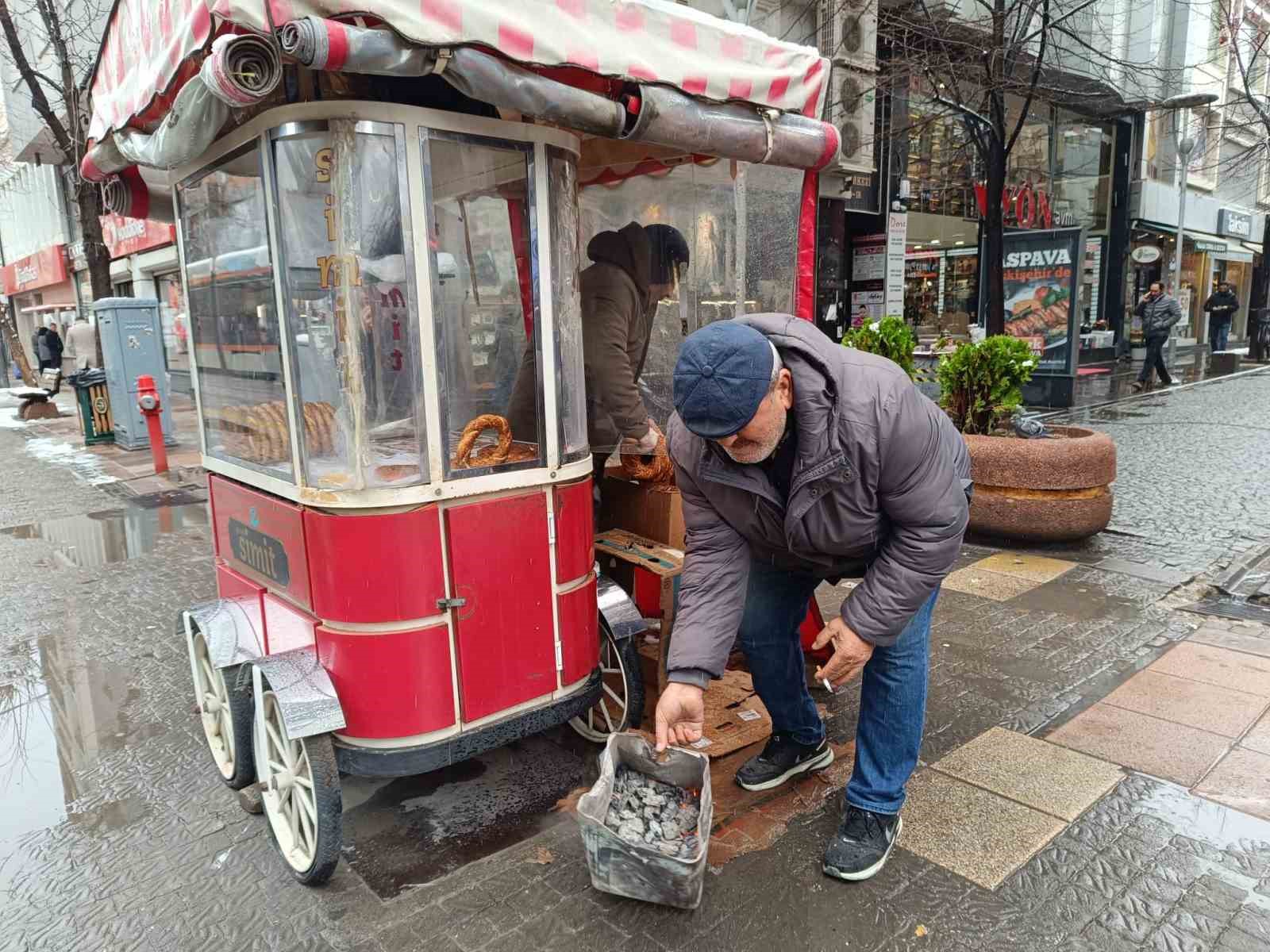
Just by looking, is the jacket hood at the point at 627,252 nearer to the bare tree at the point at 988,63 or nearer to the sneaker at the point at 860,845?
the sneaker at the point at 860,845

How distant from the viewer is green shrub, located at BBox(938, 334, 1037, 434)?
570cm

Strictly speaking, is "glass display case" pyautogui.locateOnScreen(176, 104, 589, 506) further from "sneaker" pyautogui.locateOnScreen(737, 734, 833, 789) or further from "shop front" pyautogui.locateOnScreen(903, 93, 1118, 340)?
"shop front" pyautogui.locateOnScreen(903, 93, 1118, 340)

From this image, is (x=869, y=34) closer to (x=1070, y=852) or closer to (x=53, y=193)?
(x=1070, y=852)

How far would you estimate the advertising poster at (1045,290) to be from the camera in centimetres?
1077

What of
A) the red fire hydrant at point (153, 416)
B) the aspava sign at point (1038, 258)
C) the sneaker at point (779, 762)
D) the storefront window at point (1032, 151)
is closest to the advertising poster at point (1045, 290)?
the aspava sign at point (1038, 258)

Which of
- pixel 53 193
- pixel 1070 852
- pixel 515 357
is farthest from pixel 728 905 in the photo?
pixel 53 193

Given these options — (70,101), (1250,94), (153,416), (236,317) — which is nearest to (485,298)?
(236,317)

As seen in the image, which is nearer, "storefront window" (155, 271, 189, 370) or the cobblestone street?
the cobblestone street

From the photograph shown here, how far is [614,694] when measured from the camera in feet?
10.9

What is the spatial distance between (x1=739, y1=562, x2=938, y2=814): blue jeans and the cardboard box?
2.47 ft

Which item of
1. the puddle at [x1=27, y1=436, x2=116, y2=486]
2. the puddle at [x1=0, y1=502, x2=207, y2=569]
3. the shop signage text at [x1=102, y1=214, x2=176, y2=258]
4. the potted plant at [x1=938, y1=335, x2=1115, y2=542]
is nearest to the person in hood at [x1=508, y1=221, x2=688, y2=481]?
the potted plant at [x1=938, y1=335, x2=1115, y2=542]

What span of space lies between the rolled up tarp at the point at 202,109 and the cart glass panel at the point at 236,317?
0.18 metres

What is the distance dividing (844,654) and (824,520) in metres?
0.36

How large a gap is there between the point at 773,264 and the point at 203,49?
2.18m
